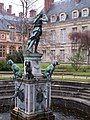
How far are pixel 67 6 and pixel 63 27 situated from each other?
13.8ft

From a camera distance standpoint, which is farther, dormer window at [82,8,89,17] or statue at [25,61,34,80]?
dormer window at [82,8,89,17]

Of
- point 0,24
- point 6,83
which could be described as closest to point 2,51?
point 0,24

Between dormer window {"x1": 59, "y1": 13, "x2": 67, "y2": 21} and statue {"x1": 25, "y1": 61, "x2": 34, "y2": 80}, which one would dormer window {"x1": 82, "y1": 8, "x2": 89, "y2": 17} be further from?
statue {"x1": 25, "y1": 61, "x2": 34, "y2": 80}

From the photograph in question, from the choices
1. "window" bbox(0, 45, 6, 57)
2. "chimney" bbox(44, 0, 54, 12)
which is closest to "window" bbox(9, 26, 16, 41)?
"window" bbox(0, 45, 6, 57)

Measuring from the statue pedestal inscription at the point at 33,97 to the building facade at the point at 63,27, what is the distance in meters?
29.8

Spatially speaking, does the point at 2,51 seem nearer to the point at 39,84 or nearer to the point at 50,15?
the point at 50,15

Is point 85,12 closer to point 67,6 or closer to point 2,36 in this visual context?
point 67,6

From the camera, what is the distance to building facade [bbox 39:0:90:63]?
4309 cm

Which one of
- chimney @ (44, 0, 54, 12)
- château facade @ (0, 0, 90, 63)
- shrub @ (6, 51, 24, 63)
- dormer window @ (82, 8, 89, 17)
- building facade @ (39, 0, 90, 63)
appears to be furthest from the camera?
chimney @ (44, 0, 54, 12)

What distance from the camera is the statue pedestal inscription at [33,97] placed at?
11.2 m

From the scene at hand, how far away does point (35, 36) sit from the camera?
1191cm

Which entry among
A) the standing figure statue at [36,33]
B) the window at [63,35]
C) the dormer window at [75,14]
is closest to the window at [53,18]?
the window at [63,35]

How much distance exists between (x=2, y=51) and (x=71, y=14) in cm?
1474

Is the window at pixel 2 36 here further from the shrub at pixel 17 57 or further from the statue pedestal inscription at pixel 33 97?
the statue pedestal inscription at pixel 33 97
